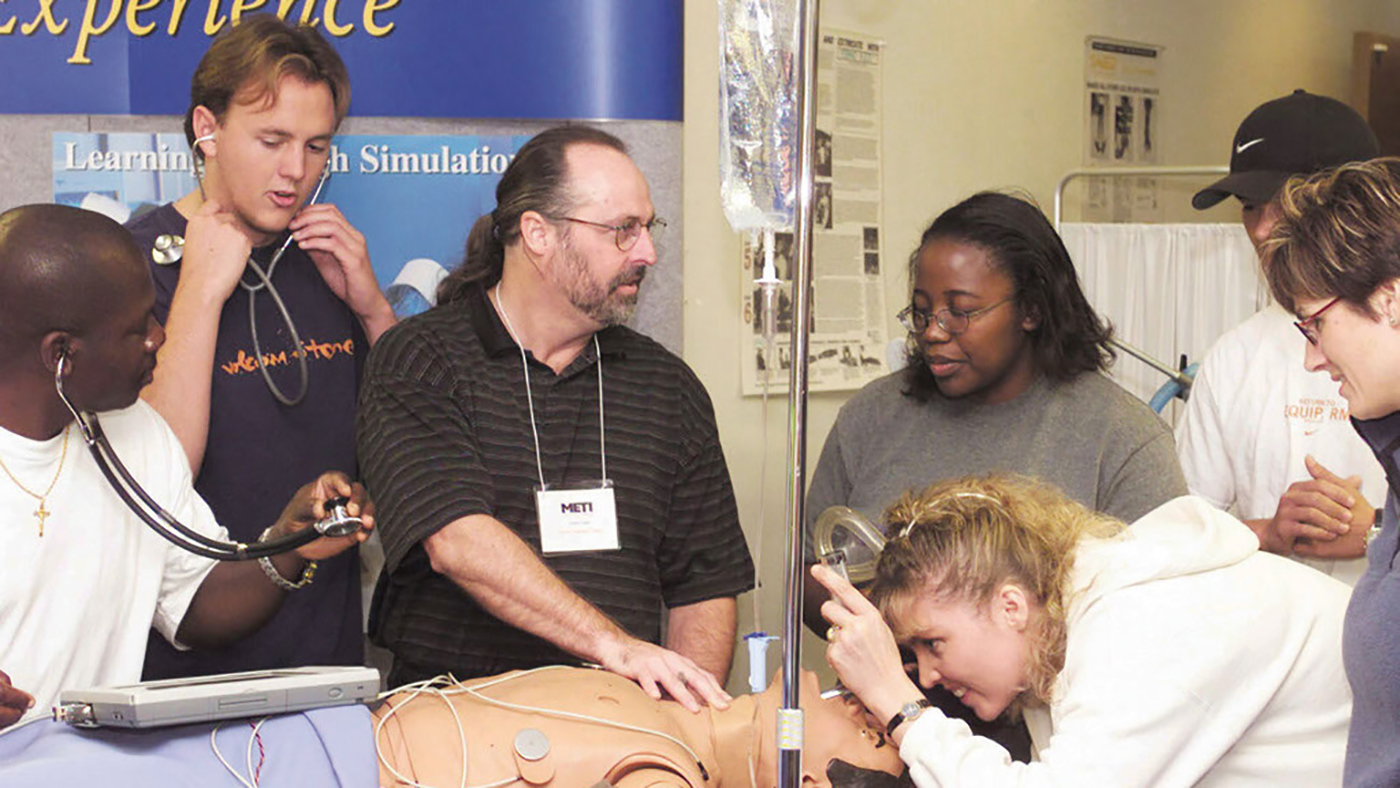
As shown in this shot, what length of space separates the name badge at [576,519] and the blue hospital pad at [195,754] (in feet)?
2.09

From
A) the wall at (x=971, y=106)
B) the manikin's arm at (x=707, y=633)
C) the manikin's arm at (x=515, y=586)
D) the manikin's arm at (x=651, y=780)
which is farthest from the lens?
the wall at (x=971, y=106)

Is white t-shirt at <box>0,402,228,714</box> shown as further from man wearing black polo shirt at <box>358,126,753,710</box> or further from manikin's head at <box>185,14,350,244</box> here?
manikin's head at <box>185,14,350,244</box>

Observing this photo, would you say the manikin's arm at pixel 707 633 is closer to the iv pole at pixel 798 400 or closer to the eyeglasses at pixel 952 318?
the eyeglasses at pixel 952 318

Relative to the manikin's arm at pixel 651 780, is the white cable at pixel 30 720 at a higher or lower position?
higher

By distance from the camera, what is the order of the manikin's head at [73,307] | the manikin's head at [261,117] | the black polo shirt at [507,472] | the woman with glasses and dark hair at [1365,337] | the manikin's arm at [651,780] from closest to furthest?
the woman with glasses and dark hair at [1365,337]
the manikin's arm at [651,780]
the manikin's head at [73,307]
the black polo shirt at [507,472]
the manikin's head at [261,117]

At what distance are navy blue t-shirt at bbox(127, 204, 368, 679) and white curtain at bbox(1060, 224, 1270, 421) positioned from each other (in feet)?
6.64

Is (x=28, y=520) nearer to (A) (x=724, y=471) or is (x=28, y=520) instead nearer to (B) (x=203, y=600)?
(B) (x=203, y=600)

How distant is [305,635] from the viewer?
243cm

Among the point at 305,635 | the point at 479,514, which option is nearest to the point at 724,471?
the point at 479,514

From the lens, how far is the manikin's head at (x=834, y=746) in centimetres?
182

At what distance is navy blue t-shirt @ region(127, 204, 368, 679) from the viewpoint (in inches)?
91.6

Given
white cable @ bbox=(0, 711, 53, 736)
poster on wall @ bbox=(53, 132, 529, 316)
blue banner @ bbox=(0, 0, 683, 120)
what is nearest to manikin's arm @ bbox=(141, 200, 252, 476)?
poster on wall @ bbox=(53, 132, 529, 316)

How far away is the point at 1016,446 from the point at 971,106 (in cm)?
171

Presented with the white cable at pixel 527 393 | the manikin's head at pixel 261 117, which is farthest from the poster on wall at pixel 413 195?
the white cable at pixel 527 393
